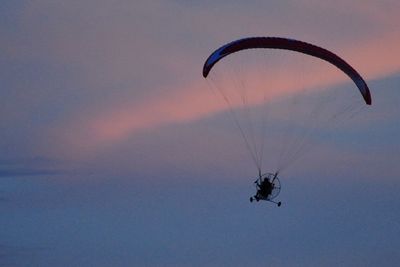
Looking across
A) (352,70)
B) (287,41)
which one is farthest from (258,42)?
(352,70)

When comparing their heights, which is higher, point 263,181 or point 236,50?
point 236,50

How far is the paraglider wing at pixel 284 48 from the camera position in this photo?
4412 centimetres

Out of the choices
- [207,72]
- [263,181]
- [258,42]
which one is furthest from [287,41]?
[263,181]

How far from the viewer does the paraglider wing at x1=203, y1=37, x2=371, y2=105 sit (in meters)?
44.1

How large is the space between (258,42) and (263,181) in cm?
774

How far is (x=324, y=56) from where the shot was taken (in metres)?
45.5

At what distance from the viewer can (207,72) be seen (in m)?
44.3

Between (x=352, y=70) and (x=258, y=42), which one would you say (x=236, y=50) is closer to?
(x=258, y=42)

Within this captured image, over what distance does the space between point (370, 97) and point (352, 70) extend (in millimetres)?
1867

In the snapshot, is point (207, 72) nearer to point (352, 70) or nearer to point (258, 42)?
point (258, 42)

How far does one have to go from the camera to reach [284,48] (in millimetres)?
45156

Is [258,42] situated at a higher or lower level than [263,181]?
higher

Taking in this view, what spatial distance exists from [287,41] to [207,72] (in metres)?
4.79

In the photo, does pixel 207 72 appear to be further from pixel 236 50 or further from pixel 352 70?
pixel 352 70
